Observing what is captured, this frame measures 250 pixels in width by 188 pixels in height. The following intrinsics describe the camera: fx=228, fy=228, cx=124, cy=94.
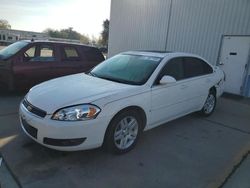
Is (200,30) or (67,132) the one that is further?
(200,30)

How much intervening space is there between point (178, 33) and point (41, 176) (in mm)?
8451

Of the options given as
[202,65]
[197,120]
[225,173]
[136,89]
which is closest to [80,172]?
[136,89]

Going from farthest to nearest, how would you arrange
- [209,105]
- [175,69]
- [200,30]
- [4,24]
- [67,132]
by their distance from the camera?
[4,24]
[200,30]
[209,105]
[175,69]
[67,132]

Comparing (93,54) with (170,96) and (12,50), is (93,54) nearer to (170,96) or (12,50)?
(12,50)

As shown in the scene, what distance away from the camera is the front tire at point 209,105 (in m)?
5.35

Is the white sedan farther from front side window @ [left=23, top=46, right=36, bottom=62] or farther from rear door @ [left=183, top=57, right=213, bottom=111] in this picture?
front side window @ [left=23, top=46, right=36, bottom=62]

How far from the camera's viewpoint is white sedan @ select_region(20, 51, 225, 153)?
2869 mm

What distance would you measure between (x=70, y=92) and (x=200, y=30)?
23.8 feet

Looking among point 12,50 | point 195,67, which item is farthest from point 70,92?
point 12,50

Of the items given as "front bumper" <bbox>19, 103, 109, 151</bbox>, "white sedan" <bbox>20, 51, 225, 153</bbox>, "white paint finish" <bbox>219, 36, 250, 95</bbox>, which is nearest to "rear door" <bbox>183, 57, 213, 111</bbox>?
"white sedan" <bbox>20, 51, 225, 153</bbox>

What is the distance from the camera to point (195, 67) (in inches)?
192

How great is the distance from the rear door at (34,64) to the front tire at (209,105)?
420 cm

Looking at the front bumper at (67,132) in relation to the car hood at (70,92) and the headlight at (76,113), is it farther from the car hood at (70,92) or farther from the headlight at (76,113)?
the car hood at (70,92)

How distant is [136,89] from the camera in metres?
3.41
